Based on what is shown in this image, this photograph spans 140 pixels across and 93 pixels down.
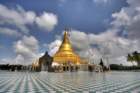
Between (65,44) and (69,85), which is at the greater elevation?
(65,44)

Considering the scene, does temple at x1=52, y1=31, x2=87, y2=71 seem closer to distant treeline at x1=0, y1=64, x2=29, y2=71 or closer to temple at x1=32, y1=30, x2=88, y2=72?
temple at x1=32, y1=30, x2=88, y2=72

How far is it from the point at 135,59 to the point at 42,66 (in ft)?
135

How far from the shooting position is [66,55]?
7125cm

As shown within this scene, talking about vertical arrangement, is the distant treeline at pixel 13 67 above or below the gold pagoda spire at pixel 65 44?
below

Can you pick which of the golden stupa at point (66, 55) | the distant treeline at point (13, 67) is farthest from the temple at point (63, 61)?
the distant treeline at point (13, 67)

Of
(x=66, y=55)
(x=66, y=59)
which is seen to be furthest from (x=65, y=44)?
(x=66, y=59)

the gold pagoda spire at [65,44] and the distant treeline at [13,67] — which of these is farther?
the distant treeline at [13,67]

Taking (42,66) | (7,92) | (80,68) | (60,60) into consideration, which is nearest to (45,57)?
(42,66)

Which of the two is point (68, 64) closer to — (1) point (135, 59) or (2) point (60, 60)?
(2) point (60, 60)

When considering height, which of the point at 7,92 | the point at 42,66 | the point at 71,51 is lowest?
the point at 7,92

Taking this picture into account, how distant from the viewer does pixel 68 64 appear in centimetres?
6962

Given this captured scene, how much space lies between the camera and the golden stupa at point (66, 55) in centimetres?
7011

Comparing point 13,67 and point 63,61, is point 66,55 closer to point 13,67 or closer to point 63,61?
point 63,61

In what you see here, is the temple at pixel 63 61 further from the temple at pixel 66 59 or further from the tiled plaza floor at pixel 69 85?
the tiled plaza floor at pixel 69 85
